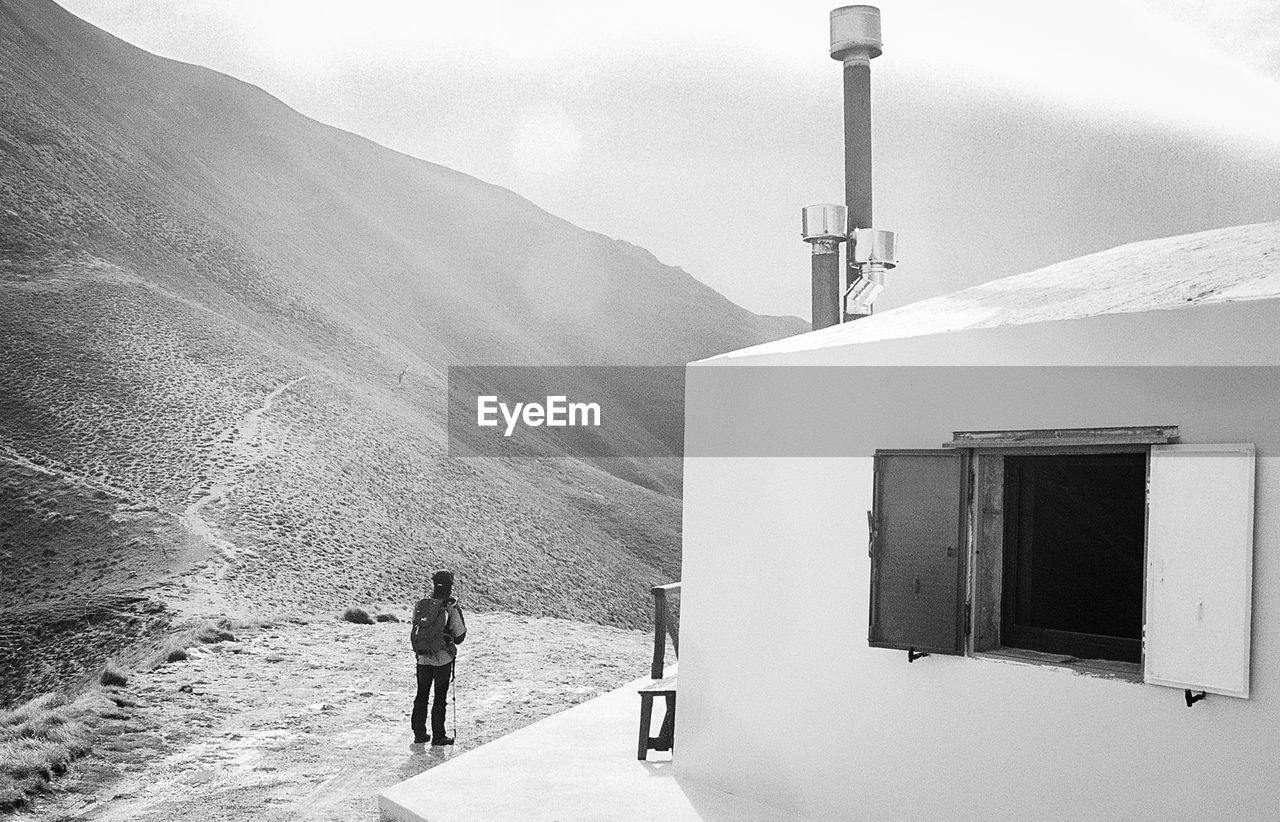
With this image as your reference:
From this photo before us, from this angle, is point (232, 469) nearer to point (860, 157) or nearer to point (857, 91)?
point (860, 157)

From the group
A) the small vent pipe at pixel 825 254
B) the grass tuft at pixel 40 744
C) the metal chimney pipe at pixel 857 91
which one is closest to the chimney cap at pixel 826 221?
the small vent pipe at pixel 825 254

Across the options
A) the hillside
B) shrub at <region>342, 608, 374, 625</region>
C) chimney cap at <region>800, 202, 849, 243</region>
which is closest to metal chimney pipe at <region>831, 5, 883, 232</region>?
chimney cap at <region>800, 202, 849, 243</region>

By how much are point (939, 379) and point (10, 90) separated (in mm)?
51767

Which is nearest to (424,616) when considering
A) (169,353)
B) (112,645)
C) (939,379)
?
(939,379)

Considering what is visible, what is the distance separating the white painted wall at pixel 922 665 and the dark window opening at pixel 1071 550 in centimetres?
39

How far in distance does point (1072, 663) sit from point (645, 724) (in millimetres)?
2978

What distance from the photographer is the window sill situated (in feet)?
14.9

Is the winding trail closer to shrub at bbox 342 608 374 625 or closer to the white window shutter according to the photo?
shrub at bbox 342 608 374 625

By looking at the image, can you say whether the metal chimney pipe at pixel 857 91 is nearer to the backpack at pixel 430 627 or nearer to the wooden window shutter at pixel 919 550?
the backpack at pixel 430 627

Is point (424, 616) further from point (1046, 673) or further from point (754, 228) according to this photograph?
point (754, 228)

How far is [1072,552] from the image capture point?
5492 mm

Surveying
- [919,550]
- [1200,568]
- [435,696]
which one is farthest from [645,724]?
[1200,568]

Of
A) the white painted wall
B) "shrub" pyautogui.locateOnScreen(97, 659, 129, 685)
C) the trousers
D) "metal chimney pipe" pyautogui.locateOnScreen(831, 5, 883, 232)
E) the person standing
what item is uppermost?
"metal chimney pipe" pyautogui.locateOnScreen(831, 5, 883, 232)

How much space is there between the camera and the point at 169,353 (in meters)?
33.8
